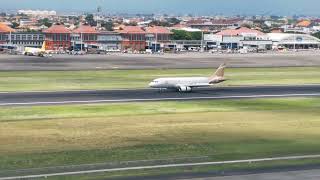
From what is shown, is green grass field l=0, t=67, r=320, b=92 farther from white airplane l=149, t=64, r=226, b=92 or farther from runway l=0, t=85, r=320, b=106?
white airplane l=149, t=64, r=226, b=92

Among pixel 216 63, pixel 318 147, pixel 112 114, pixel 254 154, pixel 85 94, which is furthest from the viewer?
pixel 216 63

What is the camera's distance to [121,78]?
11681cm

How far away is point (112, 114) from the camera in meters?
72.4

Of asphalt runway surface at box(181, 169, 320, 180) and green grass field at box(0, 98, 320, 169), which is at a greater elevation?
asphalt runway surface at box(181, 169, 320, 180)

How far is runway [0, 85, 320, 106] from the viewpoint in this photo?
8250 centimetres

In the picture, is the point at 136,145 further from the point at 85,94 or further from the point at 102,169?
the point at 85,94

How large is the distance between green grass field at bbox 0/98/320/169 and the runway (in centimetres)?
430

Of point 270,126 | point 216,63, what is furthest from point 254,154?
point 216,63

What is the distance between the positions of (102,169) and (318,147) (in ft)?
65.6

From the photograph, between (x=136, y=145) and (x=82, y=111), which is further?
(x=82, y=111)

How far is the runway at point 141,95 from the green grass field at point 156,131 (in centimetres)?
430

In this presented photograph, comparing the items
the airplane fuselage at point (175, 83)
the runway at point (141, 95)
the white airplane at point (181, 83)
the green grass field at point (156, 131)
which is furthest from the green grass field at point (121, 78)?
the green grass field at point (156, 131)

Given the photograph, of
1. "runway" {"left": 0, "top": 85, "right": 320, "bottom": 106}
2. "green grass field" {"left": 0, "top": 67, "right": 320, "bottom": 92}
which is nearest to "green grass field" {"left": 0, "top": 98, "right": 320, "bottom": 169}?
"runway" {"left": 0, "top": 85, "right": 320, "bottom": 106}

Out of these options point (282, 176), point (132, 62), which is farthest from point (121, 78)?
point (282, 176)
